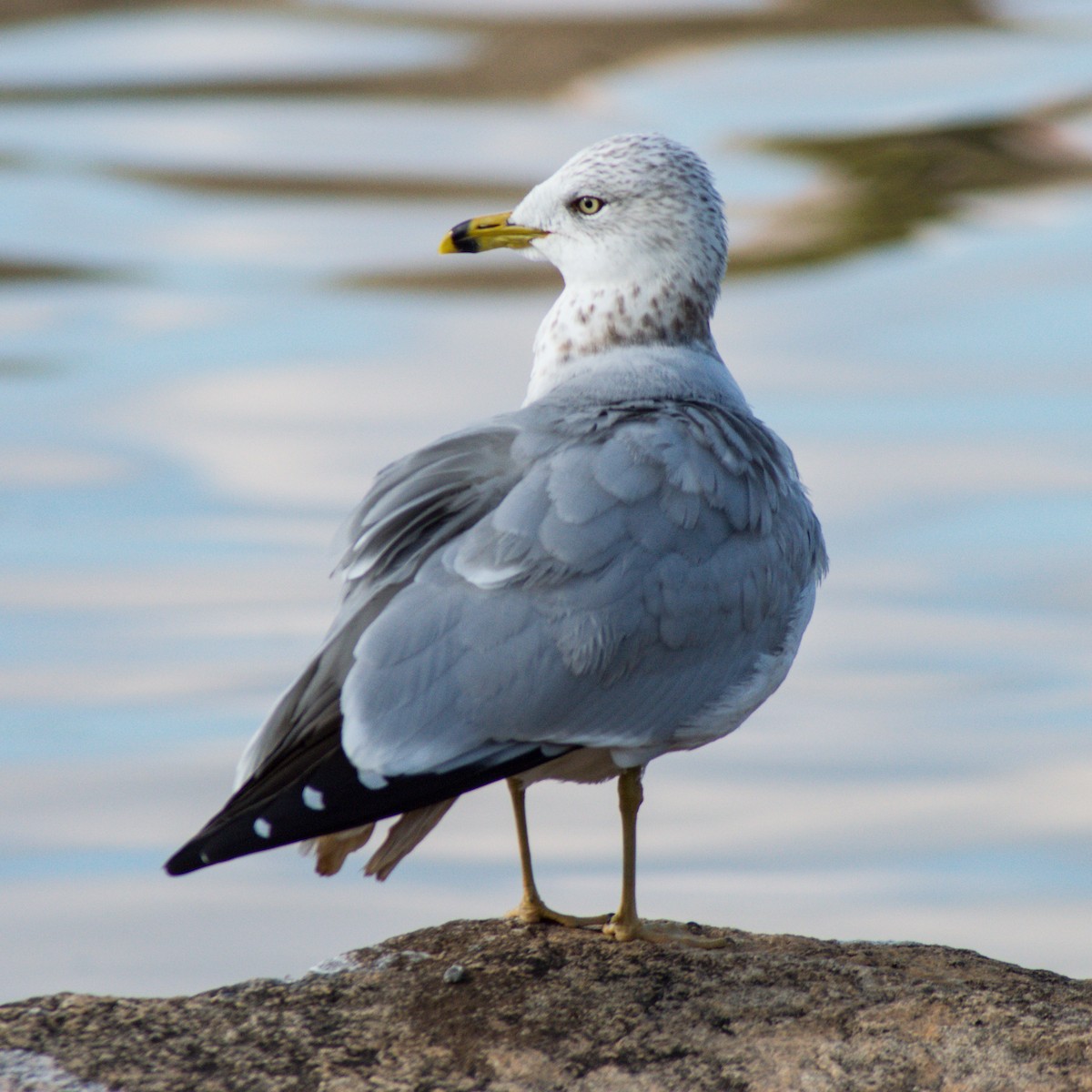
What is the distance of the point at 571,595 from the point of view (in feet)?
11.6

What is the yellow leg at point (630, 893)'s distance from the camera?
13.0 feet

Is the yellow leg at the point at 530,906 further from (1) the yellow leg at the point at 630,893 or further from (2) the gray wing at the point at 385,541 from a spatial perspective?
(2) the gray wing at the point at 385,541

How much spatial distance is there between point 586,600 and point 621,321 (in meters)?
0.98

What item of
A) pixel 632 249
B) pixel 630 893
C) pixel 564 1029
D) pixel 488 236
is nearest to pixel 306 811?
pixel 564 1029

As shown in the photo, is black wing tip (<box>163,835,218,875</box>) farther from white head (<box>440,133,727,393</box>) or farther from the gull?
white head (<box>440,133,727,393</box>)

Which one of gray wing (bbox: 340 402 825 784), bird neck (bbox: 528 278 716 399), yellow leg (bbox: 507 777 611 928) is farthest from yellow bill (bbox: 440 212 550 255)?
yellow leg (bbox: 507 777 611 928)

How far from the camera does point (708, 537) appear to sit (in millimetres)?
3771

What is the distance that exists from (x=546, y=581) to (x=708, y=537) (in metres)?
0.41

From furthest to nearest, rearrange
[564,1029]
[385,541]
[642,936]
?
[642,936]
[385,541]
[564,1029]

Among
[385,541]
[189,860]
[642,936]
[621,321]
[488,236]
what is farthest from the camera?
[488,236]

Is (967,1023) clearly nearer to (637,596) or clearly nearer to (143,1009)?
(637,596)

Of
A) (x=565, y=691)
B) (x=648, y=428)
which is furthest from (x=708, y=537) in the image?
(x=565, y=691)

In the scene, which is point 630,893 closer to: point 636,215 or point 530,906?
point 530,906

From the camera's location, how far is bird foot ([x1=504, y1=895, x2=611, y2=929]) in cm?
408
